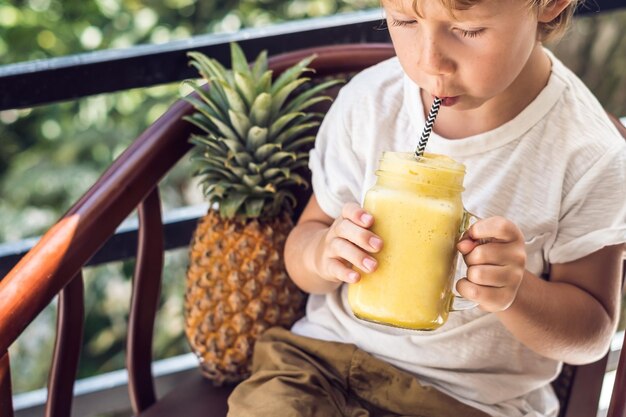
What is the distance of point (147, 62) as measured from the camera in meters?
1.88

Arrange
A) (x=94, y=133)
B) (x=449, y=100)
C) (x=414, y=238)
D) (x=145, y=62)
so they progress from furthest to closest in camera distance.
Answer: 1. (x=94, y=133)
2. (x=145, y=62)
3. (x=449, y=100)
4. (x=414, y=238)

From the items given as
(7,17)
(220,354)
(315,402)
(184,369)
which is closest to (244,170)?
(220,354)

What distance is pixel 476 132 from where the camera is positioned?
1356 millimetres

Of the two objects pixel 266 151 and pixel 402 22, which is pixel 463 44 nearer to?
pixel 402 22

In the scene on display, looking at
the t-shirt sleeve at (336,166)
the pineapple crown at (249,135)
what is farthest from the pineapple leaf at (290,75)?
the t-shirt sleeve at (336,166)

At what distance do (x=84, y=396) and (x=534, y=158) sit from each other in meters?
1.30

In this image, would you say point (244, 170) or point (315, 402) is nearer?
point (315, 402)

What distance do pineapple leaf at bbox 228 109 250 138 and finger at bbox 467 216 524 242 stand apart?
0.57m

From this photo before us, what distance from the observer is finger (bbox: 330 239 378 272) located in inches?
42.8

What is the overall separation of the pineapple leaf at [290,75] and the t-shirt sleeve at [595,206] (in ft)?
1.69

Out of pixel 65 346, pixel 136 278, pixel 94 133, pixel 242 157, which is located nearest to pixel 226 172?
pixel 242 157

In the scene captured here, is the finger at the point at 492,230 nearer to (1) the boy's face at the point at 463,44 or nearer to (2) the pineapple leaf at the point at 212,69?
(1) the boy's face at the point at 463,44

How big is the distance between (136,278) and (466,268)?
0.60 m

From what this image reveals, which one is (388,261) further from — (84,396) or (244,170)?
(84,396)
